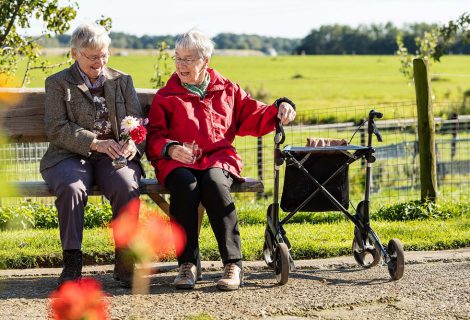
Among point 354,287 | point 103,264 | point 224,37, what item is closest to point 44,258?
point 103,264

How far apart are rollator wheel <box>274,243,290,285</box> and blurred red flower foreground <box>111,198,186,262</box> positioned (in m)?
0.52

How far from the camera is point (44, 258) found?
5.23 m

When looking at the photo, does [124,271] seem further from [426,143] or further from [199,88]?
[426,143]

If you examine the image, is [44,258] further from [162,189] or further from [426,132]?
[426,132]

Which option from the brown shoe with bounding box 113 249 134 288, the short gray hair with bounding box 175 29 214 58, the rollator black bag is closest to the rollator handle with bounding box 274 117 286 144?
the rollator black bag

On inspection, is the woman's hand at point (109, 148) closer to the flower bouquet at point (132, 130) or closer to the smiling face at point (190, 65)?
the flower bouquet at point (132, 130)

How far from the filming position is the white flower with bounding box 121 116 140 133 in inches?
174

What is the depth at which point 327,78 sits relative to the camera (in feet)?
235

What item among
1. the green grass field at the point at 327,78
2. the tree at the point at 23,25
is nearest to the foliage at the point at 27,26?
the tree at the point at 23,25

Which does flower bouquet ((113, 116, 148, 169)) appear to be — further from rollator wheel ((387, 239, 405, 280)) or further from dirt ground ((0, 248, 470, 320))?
rollator wheel ((387, 239, 405, 280))

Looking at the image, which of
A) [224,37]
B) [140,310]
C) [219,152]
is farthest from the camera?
[224,37]

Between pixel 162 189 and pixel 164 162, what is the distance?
163 mm

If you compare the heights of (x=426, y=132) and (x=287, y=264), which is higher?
(x=426, y=132)

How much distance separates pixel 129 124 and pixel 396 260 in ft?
5.37
